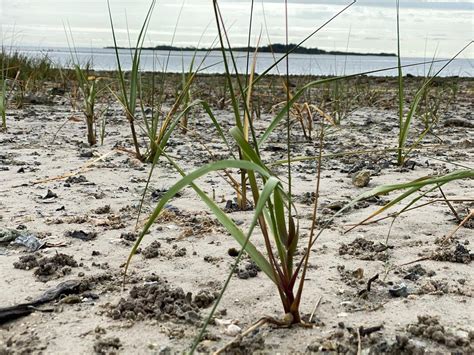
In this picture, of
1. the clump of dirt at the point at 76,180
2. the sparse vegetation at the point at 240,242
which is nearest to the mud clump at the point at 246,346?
the sparse vegetation at the point at 240,242

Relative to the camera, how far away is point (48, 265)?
1696 mm

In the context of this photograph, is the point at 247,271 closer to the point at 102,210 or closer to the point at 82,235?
the point at 82,235

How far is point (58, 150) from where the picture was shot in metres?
3.86

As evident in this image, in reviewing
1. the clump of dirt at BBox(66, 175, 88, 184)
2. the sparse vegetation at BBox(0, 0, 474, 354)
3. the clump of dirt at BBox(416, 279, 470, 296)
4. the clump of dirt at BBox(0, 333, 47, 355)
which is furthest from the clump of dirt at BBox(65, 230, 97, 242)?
the clump of dirt at BBox(416, 279, 470, 296)

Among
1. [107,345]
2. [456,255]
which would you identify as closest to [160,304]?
[107,345]

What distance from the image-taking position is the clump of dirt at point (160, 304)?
1.41 metres

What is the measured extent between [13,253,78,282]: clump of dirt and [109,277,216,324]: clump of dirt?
30 cm

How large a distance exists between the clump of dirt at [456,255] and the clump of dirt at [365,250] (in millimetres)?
161

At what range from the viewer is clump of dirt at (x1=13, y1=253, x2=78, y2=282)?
1.69m

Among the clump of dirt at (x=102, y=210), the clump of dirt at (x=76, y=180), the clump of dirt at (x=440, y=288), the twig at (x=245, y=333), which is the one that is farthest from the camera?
the clump of dirt at (x=76, y=180)

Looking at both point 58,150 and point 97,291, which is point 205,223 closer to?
point 97,291

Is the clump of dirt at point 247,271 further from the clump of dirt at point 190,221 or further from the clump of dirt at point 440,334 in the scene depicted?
the clump of dirt at point 440,334

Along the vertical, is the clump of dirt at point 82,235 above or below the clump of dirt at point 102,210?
below

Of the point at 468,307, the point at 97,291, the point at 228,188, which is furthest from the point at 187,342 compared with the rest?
the point at 228,188
